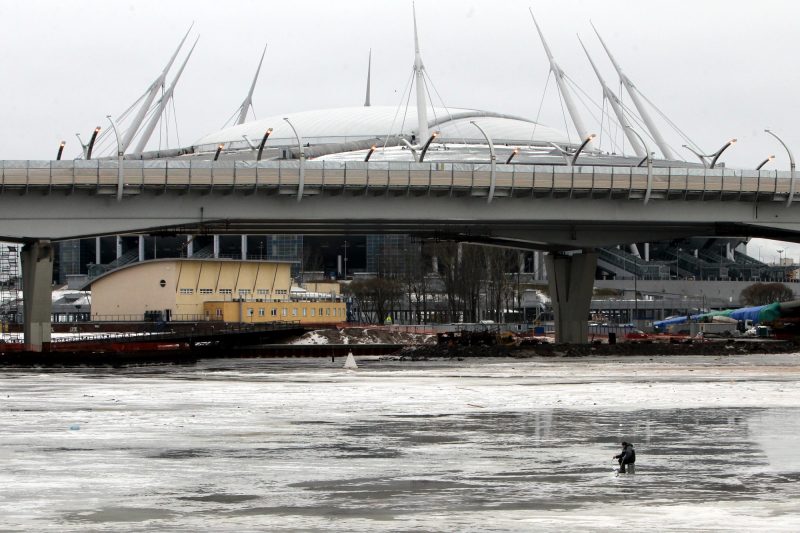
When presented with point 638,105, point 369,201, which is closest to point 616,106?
point 638,105

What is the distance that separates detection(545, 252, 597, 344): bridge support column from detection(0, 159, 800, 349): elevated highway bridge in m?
4.60

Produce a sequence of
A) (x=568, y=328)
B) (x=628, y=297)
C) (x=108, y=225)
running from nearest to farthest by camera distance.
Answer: (x=108, y=225)
(x=568, y=328)
(x=628, y=297)

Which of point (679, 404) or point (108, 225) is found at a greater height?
point (108, 225)

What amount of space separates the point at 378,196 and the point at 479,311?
8467 cm

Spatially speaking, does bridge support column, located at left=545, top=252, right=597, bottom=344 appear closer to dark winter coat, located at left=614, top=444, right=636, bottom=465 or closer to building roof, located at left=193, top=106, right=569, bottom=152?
dark winter coat, located at left=614, top=444, right=636, bottom=465

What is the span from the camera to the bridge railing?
69750 mm

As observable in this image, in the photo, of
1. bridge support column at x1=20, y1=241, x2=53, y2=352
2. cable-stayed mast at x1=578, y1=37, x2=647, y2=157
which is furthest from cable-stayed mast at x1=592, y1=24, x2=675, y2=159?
bridge support column at x1=20, y1=241, x2=53, y2=352

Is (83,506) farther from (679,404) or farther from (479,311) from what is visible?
(479,311)

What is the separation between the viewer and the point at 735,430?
27.8m

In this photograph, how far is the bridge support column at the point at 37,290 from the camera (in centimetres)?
6981

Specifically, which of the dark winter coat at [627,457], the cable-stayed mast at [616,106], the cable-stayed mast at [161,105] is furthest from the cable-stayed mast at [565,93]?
the dark winter coat at [627,457]

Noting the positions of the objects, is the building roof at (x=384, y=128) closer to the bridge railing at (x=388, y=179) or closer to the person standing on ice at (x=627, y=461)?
the bridge railing at (x=388, y=179)

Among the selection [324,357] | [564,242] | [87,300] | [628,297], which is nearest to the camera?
[324,357]

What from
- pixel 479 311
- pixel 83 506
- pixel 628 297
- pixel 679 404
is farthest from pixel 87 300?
pixel 83 506
